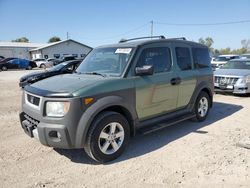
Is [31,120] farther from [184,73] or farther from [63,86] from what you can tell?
[184,73]

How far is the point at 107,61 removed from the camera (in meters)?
4.73

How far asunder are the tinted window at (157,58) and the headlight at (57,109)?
160cm

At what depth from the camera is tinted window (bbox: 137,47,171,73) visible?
4610 mm

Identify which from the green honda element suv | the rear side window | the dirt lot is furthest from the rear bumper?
the green honda element suv

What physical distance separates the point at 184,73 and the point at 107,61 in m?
1.80

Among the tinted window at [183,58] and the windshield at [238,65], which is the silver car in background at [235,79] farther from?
the tinted window at [183,58]

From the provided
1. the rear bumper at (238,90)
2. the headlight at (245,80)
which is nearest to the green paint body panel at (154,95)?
the rear bumper at (238,90)

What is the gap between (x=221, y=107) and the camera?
784cm

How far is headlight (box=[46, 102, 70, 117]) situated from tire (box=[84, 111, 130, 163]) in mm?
490

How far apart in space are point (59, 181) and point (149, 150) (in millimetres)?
1721

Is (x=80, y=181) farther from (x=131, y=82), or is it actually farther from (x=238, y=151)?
(x=238, y=151)

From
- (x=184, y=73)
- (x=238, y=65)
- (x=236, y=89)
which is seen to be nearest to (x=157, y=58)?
(x=184, y=73)

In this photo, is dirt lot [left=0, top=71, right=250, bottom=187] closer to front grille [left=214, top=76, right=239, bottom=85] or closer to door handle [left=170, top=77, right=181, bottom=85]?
door handle [left=170, top=77, right=181, bottom=85]

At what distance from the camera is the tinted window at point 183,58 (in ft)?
17.5
